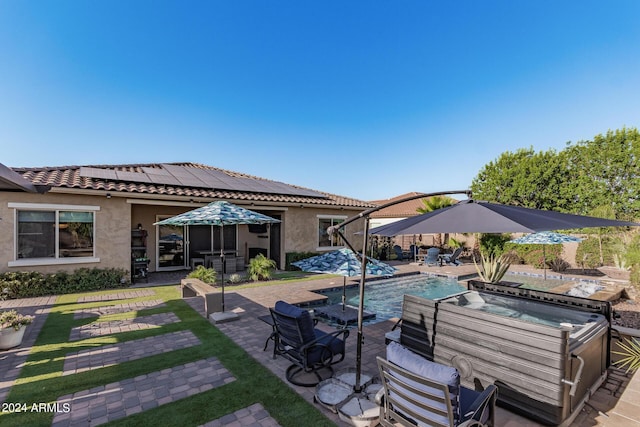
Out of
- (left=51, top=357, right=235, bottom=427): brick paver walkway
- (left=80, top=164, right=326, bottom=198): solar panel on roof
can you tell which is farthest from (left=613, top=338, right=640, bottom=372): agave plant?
(left=80, top=164, right=326, bottom=198): solar panel on roof

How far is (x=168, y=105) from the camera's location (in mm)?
15234

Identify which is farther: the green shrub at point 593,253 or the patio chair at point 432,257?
the patio chair at point 432,257

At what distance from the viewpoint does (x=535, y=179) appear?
1192 inches

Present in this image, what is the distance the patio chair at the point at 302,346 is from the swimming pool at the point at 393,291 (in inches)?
147

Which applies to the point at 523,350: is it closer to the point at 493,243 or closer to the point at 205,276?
the point at 205,276

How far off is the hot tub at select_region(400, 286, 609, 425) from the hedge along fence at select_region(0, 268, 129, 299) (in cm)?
1146

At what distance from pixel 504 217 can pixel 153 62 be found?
1526 cm

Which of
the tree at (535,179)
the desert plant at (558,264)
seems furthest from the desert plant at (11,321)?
the tree at (535,179)

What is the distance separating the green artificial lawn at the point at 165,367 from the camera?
3.77 metres

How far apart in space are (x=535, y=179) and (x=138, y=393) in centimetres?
3650

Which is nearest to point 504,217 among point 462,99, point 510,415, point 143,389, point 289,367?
point 510,415

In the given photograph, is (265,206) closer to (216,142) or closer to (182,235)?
(182,235)

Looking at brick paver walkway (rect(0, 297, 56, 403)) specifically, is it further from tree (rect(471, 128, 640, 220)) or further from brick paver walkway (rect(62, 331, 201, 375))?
tree (rect(471, 128, 640, 220))

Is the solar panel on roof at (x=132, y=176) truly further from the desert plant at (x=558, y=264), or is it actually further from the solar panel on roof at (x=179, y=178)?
the desert plant at (x=558, y=264)
